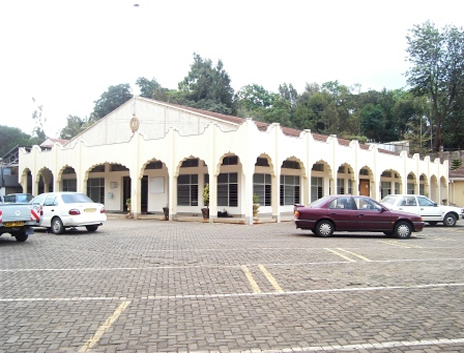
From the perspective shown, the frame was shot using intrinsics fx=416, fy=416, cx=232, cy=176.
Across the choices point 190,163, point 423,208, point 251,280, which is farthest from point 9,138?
point 251,280

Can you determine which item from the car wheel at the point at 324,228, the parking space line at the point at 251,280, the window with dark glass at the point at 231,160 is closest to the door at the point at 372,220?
the car wheel at the point at 324,228

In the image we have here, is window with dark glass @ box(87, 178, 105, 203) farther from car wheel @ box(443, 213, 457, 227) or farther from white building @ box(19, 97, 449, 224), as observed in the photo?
car wheel @ box(443, 213, 457, 227)

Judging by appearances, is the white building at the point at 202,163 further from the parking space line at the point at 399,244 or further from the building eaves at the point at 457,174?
the building eaves at the point at 457,174

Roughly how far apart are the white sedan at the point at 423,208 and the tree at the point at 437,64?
3542cm

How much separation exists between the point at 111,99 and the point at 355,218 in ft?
181

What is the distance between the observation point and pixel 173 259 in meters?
10.5

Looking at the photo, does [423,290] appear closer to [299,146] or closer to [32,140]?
[299,146]

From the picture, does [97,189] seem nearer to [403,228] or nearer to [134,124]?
[134,124]

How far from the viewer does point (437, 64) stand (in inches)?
2112

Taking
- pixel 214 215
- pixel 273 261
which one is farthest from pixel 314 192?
pixel 273 261

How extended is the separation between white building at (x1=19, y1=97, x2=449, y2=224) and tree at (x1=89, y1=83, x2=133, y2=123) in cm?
2874

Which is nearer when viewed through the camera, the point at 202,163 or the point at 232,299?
the point at 232,299

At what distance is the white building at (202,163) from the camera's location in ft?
74.5

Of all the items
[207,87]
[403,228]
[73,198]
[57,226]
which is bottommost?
[403,228]
